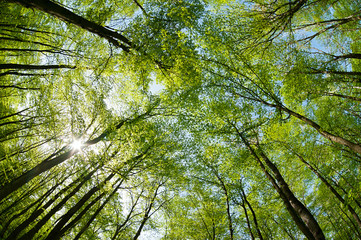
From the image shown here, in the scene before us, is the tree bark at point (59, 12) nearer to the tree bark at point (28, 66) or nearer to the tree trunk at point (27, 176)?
the tree bark at point (28, 66)

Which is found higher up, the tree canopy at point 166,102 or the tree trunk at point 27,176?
the tree canopy at point 166,102

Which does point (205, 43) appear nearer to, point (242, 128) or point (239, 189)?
point (242, 128)

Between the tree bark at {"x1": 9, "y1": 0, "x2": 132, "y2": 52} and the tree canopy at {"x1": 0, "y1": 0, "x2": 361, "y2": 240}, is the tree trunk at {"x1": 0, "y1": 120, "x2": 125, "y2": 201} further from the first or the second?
the tree bark at {"x1": 9, "y1": 0, "x2": 132, "y2": 52}

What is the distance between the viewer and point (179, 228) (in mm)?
11938

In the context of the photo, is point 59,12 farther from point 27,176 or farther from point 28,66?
point 27,176

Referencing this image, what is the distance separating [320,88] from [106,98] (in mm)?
7484

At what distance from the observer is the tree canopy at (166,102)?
379 centimetres

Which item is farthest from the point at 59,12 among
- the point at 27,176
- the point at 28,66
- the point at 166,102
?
the point at 166,102

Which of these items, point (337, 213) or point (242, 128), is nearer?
point (242, 128)

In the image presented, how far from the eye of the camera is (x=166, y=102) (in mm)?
8133

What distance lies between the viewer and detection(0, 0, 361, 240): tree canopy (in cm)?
379

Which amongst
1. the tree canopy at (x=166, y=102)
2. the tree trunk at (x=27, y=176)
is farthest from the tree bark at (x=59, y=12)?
the tree trunk at (x=27, y=176)

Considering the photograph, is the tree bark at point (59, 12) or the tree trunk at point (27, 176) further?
the tree trunk at point (27, 176)

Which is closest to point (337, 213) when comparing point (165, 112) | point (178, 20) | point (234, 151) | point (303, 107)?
point (303, 107)
